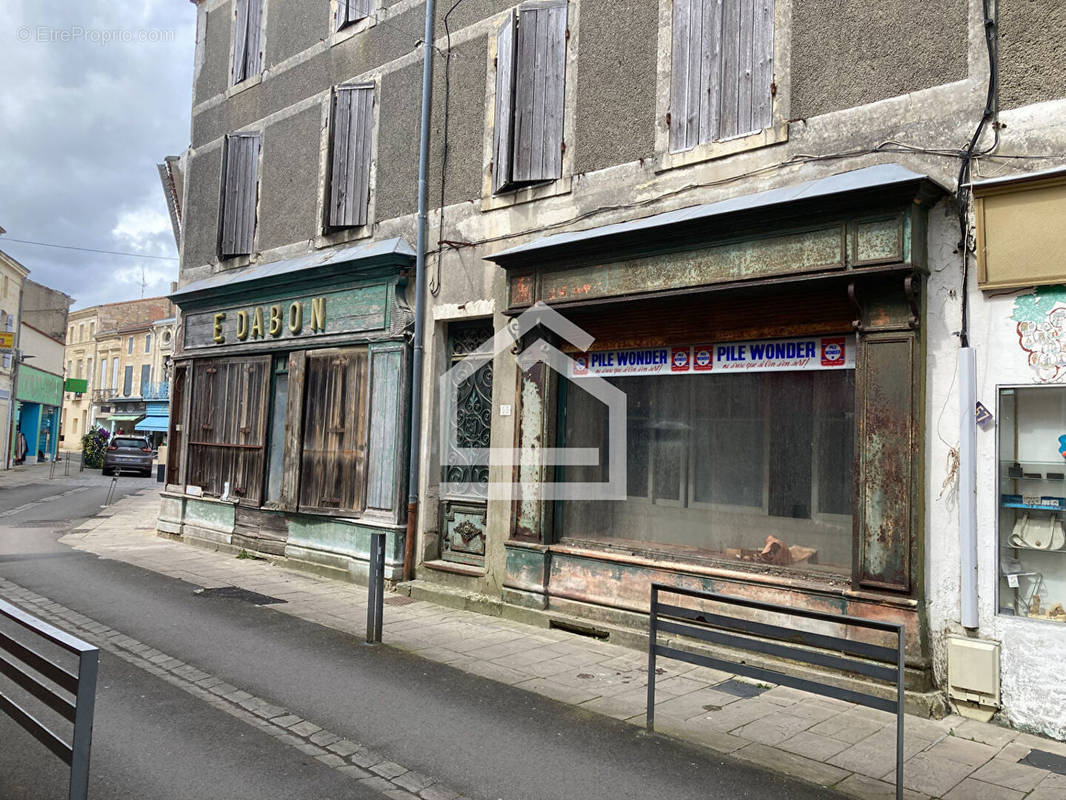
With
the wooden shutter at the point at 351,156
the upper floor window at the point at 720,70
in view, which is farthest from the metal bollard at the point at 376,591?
the wooden shutter at the point at 351,156

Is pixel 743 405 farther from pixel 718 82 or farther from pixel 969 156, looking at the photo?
pixel 718 82

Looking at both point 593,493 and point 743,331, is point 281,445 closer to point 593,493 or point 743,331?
point 593,493

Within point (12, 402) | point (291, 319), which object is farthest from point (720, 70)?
point (12, 402)

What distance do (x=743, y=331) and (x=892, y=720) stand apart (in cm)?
320

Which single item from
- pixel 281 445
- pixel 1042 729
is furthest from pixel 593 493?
pixel 281 445

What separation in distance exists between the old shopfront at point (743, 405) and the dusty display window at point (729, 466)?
0.01m

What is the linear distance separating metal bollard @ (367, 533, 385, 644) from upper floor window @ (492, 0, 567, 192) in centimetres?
418

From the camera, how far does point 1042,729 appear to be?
5.20 meters

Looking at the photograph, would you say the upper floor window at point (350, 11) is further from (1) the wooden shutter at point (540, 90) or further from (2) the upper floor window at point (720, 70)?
(2) the upper floor window at point (720, 70)

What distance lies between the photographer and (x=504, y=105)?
895 cm

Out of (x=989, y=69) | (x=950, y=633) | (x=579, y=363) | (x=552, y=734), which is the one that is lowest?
(x=552, y=734)

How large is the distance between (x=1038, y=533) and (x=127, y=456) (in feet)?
107

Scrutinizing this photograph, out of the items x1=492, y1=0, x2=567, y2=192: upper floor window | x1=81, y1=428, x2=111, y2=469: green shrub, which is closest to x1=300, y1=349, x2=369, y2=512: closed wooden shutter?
x1=492, y1=0, x2=567, y2=192: upper floor window

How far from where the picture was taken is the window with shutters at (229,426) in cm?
1205
